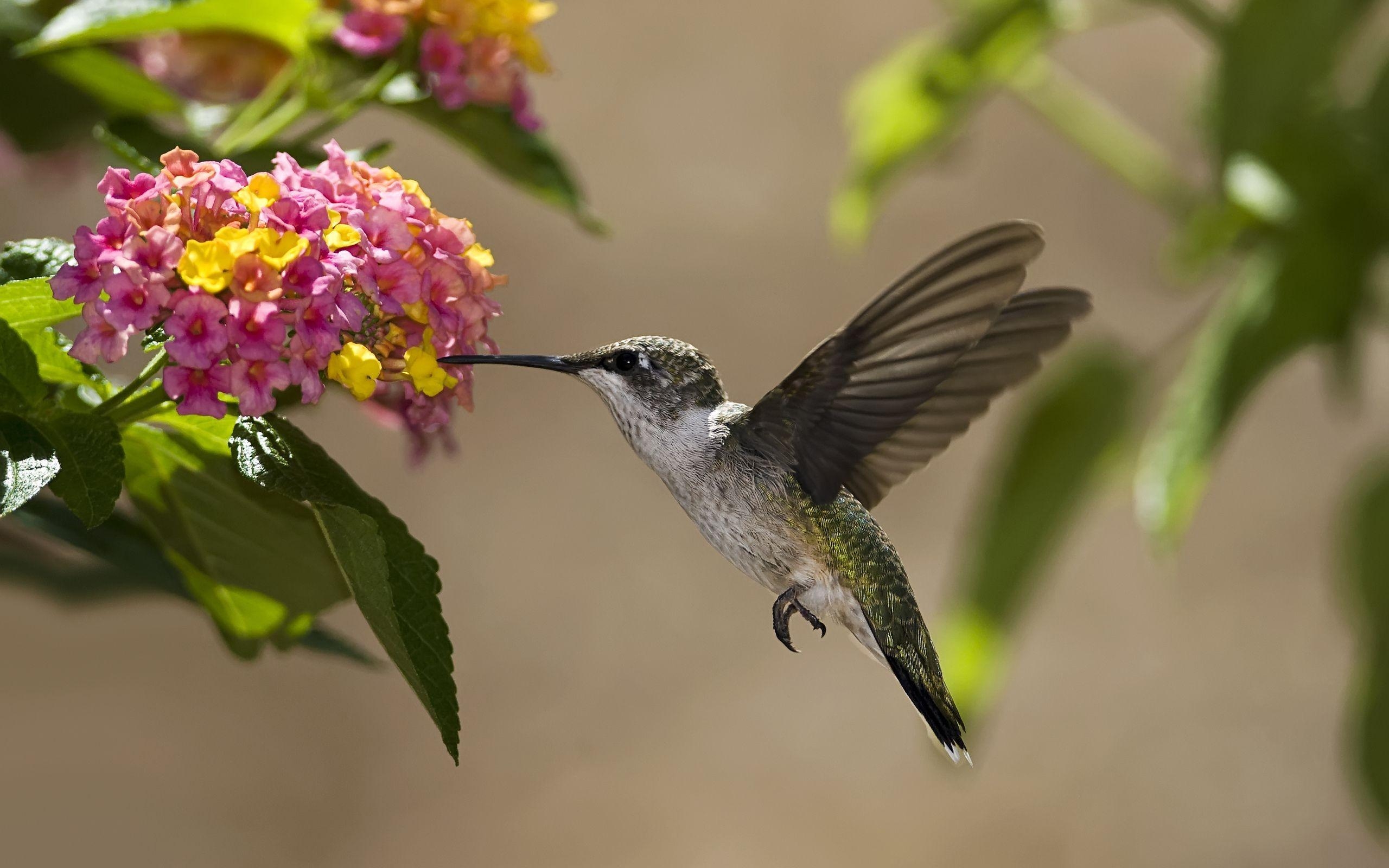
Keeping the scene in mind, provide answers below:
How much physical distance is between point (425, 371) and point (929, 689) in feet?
1.17

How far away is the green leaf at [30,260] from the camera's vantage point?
555 millimetres

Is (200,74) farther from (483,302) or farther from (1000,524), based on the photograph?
(1000,524)

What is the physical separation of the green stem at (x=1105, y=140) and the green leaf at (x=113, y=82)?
34.7 inches

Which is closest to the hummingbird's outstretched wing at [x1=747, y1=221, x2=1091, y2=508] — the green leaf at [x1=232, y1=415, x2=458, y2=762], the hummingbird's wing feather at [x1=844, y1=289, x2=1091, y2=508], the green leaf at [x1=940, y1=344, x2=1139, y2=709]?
the hummingbird's wing feather at [x1=844, y1=289, x2=1091, y2=508]

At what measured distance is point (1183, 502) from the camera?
969mm

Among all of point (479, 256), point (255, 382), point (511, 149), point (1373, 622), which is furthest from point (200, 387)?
point (1373, 622)

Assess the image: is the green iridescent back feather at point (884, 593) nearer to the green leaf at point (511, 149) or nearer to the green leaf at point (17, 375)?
the green leaf at point (511, 149)

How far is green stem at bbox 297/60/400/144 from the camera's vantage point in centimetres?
75

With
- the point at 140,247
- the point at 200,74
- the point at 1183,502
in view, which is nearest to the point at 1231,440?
the point at 1183,502

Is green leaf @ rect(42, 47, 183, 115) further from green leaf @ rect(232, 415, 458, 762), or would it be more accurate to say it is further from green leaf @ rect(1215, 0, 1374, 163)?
green leaf @ rect(1215, 0, 1374, 163)

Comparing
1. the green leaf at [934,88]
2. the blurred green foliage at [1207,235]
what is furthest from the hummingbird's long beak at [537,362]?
the green leaf at [934,88]

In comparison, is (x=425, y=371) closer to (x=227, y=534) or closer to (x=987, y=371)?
(x=227, y=534)

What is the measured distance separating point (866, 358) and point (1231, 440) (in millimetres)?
2949

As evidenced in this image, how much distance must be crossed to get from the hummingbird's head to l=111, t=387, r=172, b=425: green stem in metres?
0.15
